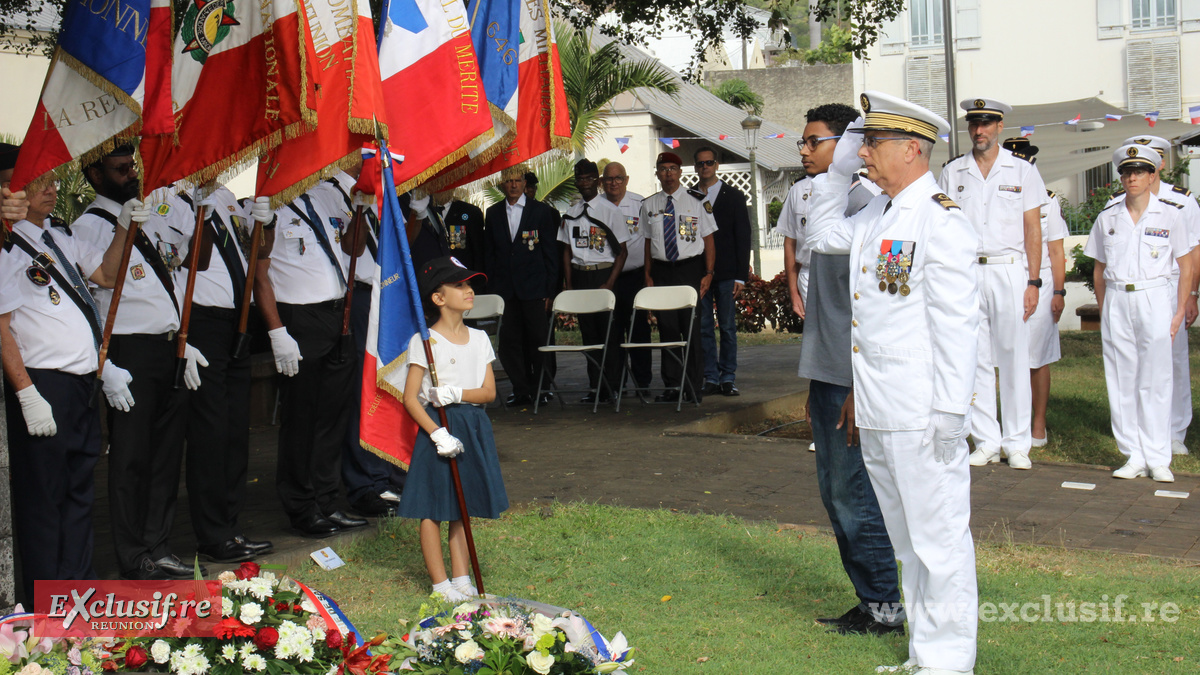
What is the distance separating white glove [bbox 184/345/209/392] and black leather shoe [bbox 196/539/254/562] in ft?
2.68

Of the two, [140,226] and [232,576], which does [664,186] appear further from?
[232,576]

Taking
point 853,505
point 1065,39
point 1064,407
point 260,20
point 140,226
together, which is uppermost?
point 1065,39

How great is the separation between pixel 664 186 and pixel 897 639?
6.54 m

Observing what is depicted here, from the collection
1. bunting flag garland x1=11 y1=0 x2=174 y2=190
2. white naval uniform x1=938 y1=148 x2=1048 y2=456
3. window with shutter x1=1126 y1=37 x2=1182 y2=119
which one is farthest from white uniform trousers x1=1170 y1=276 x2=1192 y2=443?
window with shutter x1=1126 y1=37 x2=1182 y2=119

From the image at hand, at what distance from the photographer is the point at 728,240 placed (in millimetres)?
10664

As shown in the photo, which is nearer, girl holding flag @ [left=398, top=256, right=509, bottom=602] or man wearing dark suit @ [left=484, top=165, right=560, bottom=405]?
girl holding flag @ [left=398, top=256, right=509, bottom=602]

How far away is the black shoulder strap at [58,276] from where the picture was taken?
184 inches

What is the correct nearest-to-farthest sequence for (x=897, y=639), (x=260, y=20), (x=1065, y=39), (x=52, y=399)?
(x=897, y=639), (x=52, y=399), (x=260, y=20), (x=1065, y=39)

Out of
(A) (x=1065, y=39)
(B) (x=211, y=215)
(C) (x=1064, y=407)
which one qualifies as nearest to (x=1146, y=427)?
(C) (x=1064, y=407)

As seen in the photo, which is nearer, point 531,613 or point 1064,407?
point 531,613

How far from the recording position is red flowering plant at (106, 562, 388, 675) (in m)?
3.47

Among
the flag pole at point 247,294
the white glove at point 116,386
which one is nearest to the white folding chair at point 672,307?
the flag pole at point 247,294

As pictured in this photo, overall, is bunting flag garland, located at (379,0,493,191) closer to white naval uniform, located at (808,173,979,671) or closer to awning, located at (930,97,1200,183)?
white naval uniform, located at (808,173,979,671)

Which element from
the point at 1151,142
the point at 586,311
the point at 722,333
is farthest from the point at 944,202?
the point at 722,333
